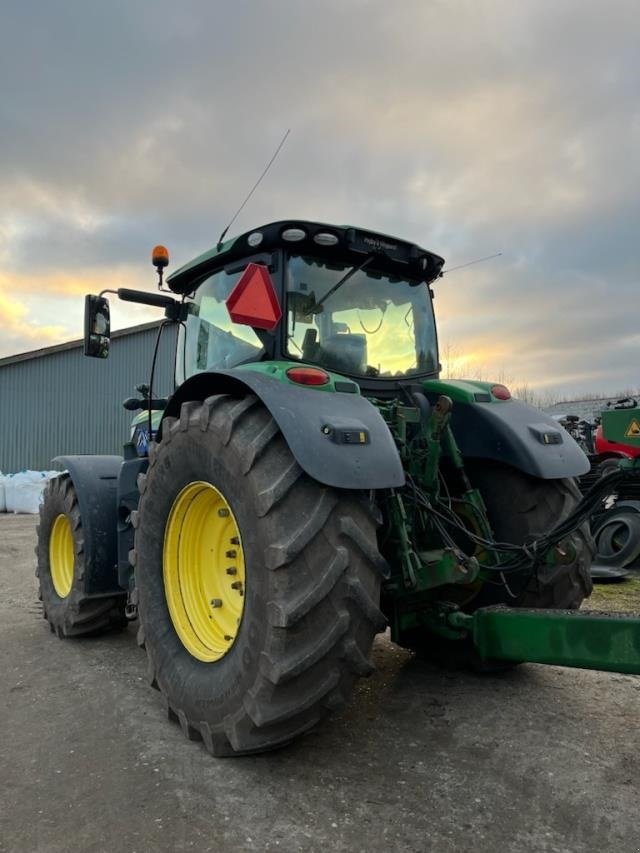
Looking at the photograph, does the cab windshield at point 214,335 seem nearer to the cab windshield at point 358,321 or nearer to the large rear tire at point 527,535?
the cab windshield at point 358,321

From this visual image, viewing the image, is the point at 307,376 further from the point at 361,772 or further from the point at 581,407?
the point at 581,407

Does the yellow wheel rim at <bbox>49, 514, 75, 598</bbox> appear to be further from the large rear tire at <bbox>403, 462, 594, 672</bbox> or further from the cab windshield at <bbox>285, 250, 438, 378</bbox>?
the large rear tire at <bbox>403, 462, 594, 672</bbox>

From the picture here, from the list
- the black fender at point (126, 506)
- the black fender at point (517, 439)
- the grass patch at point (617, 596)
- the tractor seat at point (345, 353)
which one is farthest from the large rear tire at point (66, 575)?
the grass patch at point (617, 596)

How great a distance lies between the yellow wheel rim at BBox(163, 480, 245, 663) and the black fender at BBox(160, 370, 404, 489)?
2.15ft

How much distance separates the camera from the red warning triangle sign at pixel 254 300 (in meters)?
2.88

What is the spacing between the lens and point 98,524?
4.30 m

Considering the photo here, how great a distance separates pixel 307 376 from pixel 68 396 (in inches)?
694

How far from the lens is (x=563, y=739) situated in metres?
2.79

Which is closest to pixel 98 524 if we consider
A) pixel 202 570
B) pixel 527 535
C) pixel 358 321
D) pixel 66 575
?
pixel 66 575

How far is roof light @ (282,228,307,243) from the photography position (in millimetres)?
3166

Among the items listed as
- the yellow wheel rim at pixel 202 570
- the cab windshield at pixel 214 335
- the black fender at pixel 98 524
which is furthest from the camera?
the black fender at pixel 98 524

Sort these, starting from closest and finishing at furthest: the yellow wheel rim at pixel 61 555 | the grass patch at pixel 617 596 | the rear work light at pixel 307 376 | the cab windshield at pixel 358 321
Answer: the rear work light at pixel 307 376
the cab windshield at pixel 358 321
the yellow wheel rim at pixel 61 555
the grass patch at pixel 617 596

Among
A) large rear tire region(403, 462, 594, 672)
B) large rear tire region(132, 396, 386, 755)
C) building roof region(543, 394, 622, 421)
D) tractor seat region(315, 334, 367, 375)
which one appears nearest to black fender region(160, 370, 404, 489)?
large rear tire region(132, 396, 386, 755)

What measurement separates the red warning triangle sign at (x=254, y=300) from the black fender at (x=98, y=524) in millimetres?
2037
